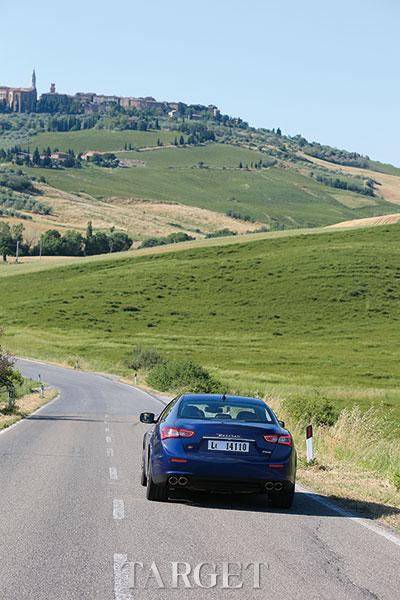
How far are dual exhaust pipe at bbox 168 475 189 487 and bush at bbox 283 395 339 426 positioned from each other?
15835 millimetres

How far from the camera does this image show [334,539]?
10.7 metres

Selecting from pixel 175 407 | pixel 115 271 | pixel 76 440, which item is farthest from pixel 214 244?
pixel 175 407

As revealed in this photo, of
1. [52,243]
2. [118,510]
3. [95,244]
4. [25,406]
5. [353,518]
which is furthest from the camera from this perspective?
[95,244]

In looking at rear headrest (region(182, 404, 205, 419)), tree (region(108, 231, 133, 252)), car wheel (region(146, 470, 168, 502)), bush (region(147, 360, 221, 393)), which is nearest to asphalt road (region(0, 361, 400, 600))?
car wheel (region(146, 470, 168, 502))

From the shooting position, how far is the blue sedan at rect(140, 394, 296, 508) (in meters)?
12.5

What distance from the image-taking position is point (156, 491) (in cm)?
1295

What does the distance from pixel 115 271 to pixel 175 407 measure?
105524 millimetres

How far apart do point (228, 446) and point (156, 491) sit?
1.11 metres

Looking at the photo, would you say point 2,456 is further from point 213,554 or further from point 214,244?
point 214,244

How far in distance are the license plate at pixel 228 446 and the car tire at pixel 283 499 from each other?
73 cm

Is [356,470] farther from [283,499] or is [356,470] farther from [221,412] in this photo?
[283,499]

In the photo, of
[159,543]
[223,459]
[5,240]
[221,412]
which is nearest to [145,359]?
[221,412]

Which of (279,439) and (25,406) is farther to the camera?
(25,406)

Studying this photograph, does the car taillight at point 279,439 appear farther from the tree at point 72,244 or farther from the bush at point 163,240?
the bush at point 163,240
